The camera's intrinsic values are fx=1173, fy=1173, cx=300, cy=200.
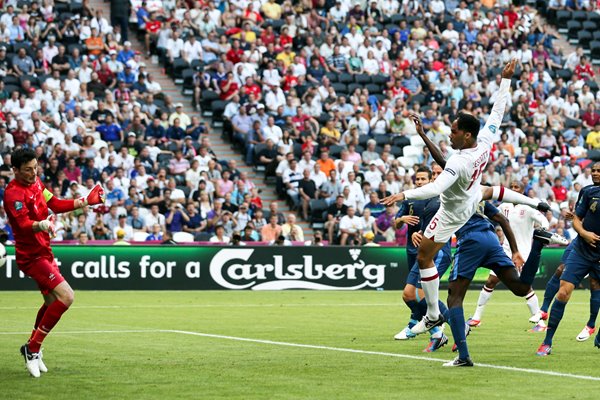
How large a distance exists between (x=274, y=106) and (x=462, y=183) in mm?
22933

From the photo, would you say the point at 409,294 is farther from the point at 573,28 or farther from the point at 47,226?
the point at 573,28

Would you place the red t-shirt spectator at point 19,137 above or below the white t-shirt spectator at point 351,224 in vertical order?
above

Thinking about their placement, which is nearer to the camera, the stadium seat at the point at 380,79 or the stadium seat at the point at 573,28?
the stadium seat at the point at 380,79

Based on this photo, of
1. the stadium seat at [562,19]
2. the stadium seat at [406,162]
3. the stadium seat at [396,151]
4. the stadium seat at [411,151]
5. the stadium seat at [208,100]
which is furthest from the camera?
the stadium seat at [562,19]

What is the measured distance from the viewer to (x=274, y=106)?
3469 centimetres

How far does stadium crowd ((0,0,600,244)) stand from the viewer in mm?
29812

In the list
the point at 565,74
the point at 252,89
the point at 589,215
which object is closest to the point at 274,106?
the point at 252,89

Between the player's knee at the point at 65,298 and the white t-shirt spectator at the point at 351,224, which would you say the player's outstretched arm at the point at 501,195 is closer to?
the player's knee at the point at 65,298

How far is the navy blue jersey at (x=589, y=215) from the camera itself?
13.9 meters

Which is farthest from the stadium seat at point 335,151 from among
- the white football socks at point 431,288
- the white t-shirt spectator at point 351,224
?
the white football socks at point 431,288

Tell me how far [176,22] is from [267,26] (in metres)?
3.05

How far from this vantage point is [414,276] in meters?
15.4

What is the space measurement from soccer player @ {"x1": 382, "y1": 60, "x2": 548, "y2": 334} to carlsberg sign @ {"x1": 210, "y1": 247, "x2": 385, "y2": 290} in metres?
15.5

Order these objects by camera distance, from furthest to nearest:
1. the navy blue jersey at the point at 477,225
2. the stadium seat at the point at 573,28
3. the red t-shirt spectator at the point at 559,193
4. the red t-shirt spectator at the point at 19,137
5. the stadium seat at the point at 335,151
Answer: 1. the stadium seat at the point at 573,28
2. the red t-shirt spectator at the point at 559,193
3. the stadium seat at the point at 335,151
4. the red t-shirt spectator at the point at 19,137
5. the navy blue jersey at the point at 477,225
